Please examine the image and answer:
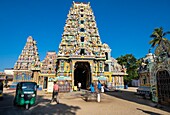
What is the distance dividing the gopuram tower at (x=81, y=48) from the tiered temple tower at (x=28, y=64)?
42.7ft

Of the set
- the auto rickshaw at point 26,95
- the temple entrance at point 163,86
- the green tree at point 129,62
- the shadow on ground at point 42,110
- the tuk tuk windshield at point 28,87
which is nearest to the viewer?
the shadow on ground at point 42,110

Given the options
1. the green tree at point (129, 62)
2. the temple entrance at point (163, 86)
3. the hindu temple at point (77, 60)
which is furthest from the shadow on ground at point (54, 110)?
the green tree at point (129, 62)

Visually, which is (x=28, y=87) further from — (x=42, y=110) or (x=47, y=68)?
(x=47, y=68)

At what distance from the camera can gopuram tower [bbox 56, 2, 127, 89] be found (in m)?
27.0

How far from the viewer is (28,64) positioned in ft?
134

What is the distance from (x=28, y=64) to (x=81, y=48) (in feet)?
69.3

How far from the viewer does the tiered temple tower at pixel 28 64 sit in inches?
1494

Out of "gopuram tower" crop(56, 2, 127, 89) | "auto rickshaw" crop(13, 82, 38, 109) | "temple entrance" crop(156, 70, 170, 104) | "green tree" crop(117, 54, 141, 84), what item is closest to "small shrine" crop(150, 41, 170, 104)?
"temple entrance" crop(156, 70, 170, 104)

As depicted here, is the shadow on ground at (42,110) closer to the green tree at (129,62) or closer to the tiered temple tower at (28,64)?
the tiered temple tower at (28,64)

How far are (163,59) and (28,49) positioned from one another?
38.9 metres

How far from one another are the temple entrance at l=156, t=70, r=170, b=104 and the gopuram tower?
14677 millimetres

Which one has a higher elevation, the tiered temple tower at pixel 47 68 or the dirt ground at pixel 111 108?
the tiered temple tower at pixel 47 68

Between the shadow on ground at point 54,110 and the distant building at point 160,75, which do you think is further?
the distant building at point 160,75

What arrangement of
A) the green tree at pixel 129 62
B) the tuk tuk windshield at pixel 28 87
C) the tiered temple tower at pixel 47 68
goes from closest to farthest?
the tuk tuk windshield at pixel 28 87, the tiered temple tower at pixel 47 68, the green tree at pixel 129 62
